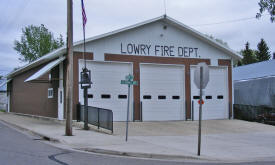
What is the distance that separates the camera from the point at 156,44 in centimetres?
2328

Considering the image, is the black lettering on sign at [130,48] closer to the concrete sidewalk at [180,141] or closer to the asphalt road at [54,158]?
the concrete sidewalk at [180,141]

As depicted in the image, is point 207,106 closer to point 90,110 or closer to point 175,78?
point 175,78

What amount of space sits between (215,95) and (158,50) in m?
5.24

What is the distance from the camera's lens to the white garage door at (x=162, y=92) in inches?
894

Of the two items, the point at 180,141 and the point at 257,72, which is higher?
the point at 257,72

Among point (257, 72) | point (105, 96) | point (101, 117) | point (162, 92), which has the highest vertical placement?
point (257, 72)

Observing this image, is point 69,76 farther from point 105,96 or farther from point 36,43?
point 36,43

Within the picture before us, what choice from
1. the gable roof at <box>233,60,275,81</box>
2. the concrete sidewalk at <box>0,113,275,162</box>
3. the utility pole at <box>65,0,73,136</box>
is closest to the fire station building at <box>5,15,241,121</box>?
the concrete sidewalk at <box>0,113,275,162</box>

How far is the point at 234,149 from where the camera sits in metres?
13.1

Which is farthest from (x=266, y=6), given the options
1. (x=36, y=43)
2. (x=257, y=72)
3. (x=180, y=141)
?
(x=36, y=43)

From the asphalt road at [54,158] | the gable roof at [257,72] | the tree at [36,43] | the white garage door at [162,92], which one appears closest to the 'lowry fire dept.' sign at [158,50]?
the white garage door at [162,92]

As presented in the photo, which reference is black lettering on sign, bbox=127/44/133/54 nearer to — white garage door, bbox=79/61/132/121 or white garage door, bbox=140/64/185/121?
white garage door, bbox=79/61/132/121

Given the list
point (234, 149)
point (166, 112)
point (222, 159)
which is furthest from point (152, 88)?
point (222, 159)

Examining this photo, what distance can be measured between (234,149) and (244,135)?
5026 mm
